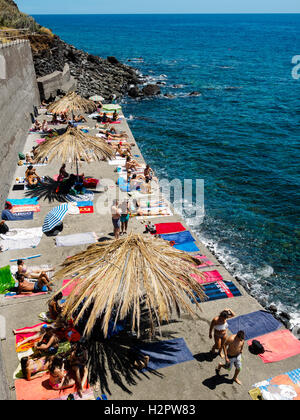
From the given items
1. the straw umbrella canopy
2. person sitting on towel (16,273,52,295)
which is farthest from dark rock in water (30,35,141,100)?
the straw umbrella canopy

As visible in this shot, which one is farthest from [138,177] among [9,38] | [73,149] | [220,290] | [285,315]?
[9,38]

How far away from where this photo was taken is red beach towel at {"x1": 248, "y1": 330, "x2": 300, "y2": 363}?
8227 millimetres

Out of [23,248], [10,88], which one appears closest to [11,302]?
[23,248]

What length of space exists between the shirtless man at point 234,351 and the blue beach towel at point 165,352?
39.1 inches

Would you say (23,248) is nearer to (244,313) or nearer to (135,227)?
(135,227)

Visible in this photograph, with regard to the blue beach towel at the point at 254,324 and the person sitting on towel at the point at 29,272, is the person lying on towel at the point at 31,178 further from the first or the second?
the blue beach towel at the point at 254,324

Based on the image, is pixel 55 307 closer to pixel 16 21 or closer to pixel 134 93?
pixel 16 21

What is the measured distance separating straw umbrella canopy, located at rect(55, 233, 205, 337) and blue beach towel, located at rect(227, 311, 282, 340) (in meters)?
1.94

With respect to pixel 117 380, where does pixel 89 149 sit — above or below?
above

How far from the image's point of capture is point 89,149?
15031mm

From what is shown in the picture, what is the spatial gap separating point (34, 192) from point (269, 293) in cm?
1187

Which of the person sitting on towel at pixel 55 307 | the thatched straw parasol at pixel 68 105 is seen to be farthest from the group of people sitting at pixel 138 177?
the person sitting on towel at pixel 55 307
